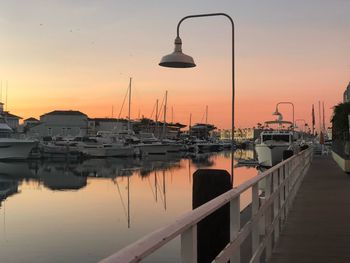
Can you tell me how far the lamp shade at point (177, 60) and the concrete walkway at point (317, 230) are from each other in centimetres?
399

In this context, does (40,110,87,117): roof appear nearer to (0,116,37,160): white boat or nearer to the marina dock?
(0,116,37,160): white boat

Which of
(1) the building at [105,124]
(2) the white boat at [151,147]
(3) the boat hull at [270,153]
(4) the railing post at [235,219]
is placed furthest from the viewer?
(1) the building at [105,124]

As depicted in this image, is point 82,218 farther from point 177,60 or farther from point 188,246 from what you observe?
point 188,246

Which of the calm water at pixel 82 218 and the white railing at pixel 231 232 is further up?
the white railing at pixel 231 232

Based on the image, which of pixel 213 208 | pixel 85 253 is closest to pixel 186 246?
pixel 213 208

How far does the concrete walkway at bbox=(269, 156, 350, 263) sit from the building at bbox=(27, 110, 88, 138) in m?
127

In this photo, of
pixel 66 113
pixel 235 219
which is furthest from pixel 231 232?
pixel 66 113

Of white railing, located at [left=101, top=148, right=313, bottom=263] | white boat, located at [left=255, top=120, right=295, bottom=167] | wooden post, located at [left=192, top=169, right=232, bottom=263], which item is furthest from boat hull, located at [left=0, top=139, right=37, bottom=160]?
wooden post, located at [left=192, top=169, right=232, bottom=263]

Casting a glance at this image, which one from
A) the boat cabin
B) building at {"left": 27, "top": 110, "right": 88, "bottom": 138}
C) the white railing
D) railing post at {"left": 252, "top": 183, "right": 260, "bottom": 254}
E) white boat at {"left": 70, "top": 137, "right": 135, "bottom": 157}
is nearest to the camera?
the white railing

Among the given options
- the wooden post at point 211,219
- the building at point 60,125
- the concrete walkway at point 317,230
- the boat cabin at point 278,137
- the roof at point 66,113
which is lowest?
the concrete walkway at point 317,230

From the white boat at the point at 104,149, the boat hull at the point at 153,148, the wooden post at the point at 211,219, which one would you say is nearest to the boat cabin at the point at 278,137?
the wooden post at the point at 211,219

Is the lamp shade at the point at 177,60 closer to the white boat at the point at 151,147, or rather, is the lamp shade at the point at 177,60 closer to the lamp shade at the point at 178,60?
the lamp shade at the point at 178,60

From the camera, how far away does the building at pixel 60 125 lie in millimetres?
139625

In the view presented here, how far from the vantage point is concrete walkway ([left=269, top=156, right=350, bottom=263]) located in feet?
25.7
